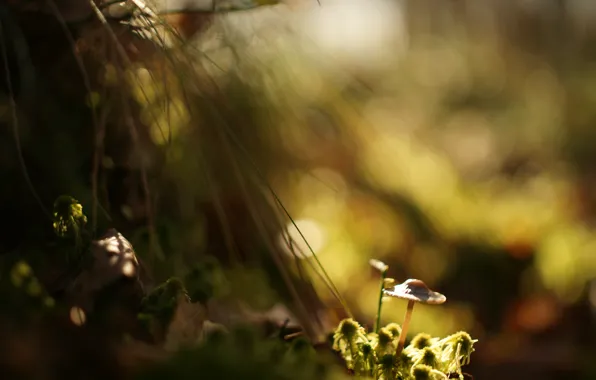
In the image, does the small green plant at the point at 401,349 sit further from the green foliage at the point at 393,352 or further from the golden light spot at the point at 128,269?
the golden light spot at the point at 128,269

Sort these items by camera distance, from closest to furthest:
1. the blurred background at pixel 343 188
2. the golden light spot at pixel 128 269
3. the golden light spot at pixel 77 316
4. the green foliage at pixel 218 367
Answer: the green foliage at pixel 218 367 < the golden light spot at pixel 77 316 < the golden light spot at pixel 128 269 < the blurred background at pixel 343 188

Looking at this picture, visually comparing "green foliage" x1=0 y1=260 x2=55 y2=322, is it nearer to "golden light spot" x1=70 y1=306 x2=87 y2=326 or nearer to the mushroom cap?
"golden light spot" x1=70 y1=306 x2=87 y2=326

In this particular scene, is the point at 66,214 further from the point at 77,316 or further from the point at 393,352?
the point at 393,352

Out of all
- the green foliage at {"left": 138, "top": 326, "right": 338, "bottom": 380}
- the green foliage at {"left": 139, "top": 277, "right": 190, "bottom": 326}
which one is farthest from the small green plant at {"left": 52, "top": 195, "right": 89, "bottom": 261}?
the green foliage at {"left": 138, "top": 326, "right": 338, "bottom": 380}

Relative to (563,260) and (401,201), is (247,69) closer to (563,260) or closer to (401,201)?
(401,201)

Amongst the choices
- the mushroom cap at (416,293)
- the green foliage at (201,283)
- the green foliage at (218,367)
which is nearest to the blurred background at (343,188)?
the green foliage at (201,283)

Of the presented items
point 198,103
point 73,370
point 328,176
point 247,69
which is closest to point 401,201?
point 328,176

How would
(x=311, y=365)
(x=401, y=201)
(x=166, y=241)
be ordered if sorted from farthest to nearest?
(x=401, y=201)
(x=166, y=241)
(x=311, y=365)
